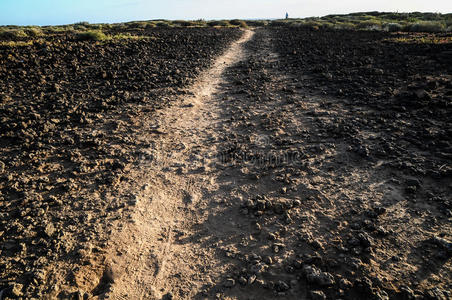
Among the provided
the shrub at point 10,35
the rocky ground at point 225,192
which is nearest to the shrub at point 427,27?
the rocky ground at point 225,192

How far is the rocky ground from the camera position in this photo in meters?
3.02

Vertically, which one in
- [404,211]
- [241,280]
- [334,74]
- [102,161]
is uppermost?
[334,74]

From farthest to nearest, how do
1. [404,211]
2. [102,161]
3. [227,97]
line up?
[227,97] < [102,161] < [404,211]

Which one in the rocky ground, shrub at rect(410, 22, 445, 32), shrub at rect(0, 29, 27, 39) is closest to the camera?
the rocky ground

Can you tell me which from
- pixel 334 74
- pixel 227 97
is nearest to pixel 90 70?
pixel 227 97

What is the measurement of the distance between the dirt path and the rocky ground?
24mm

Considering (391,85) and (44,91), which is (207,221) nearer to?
(44,91)

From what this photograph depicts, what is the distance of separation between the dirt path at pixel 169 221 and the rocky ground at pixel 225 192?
24 millimetres

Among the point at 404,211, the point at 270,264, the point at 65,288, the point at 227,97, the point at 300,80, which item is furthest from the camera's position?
the point at 300,80

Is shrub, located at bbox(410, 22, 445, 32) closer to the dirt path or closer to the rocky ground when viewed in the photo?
the rocky ground

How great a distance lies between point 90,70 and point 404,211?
12223 millimetres

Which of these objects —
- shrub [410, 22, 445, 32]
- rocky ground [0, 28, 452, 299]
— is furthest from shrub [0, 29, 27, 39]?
shrub [410, 22, 445, 32]

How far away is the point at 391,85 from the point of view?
9.33 meters

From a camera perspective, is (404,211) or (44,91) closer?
(404,211)
